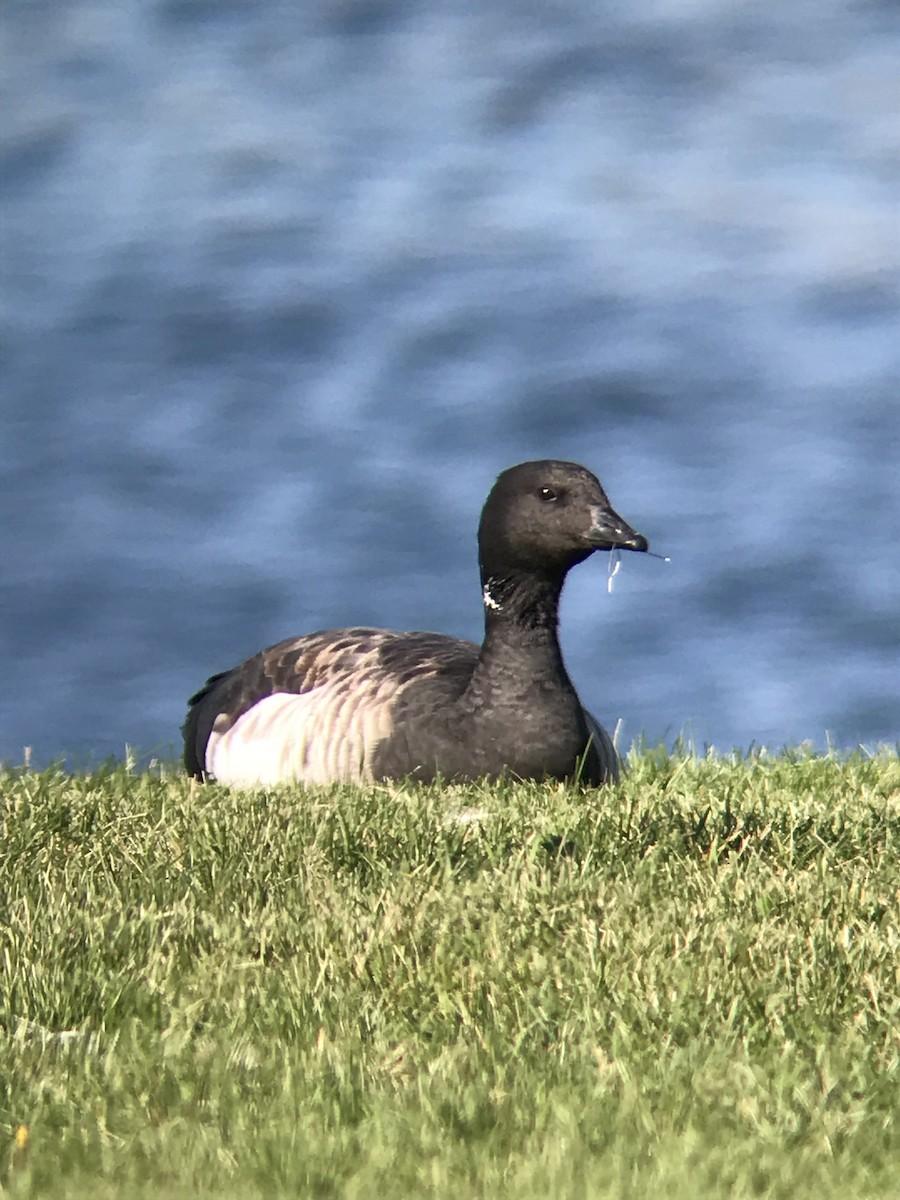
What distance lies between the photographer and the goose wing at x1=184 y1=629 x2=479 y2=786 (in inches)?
345

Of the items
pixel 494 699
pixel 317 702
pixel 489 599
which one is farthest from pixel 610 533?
pixel 317 702

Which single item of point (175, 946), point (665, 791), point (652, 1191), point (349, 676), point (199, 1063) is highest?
point (349, 676)

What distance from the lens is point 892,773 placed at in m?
8.97

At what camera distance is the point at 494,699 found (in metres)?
8.64

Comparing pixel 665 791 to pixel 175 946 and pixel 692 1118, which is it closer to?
pixel 175 946

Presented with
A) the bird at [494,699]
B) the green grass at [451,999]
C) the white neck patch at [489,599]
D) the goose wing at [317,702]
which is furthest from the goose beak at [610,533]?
the green grass at [451,999]

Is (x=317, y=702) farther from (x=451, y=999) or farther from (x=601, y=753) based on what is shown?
(x=451, y=999)

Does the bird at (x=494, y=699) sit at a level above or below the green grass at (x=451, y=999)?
above

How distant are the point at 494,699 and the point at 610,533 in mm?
947

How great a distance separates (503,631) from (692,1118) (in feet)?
14.7

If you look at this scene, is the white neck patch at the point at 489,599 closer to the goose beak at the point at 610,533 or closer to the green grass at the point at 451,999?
the goose beak at the point at 610,533

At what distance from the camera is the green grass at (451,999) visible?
4301mm

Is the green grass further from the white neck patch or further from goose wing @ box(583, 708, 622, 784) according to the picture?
the white neck patch

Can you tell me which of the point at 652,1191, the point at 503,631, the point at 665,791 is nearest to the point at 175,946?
the point at 652,1191
